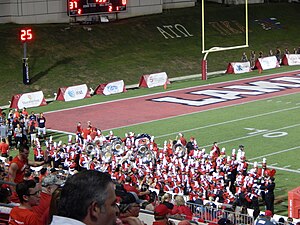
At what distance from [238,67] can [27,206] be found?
33.5 metres

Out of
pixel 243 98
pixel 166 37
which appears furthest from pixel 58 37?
pixel 243 98

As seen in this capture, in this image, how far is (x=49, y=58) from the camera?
126 feet

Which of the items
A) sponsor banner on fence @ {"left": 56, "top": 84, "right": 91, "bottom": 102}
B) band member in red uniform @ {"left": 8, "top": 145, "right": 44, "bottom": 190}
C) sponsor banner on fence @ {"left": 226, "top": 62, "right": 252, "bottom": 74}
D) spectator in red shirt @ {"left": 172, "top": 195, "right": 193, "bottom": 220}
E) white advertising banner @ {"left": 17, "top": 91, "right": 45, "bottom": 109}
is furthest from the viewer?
sponsor banner on fence @ {"left": 226, "top": 62, "right": 252, "bottom": 74}

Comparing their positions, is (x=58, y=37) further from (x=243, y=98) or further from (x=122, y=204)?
(x=122, y=204)

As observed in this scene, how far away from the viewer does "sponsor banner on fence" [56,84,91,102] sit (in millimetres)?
32312

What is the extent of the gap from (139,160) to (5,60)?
20.1m

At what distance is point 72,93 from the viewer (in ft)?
107

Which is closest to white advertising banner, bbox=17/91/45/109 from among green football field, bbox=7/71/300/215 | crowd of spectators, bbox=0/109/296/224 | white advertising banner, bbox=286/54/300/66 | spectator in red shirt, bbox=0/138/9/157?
green football field, bbox=7/71/300/215

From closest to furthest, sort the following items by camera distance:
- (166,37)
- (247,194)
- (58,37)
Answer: (247,194)
(58,37)
(166,37)

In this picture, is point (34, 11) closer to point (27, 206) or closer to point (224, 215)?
point (224, 215)

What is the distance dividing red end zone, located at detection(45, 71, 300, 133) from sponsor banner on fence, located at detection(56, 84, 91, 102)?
1645 mm

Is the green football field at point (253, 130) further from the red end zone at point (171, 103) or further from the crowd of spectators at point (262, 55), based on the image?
the crowd of spectators at point (262, 55)

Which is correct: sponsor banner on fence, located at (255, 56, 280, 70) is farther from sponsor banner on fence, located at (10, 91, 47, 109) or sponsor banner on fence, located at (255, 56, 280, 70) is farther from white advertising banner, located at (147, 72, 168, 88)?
sponsor banner on fence, located at (10, 91, 47, 109)

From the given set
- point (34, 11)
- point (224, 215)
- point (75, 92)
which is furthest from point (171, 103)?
point (224, 215)
